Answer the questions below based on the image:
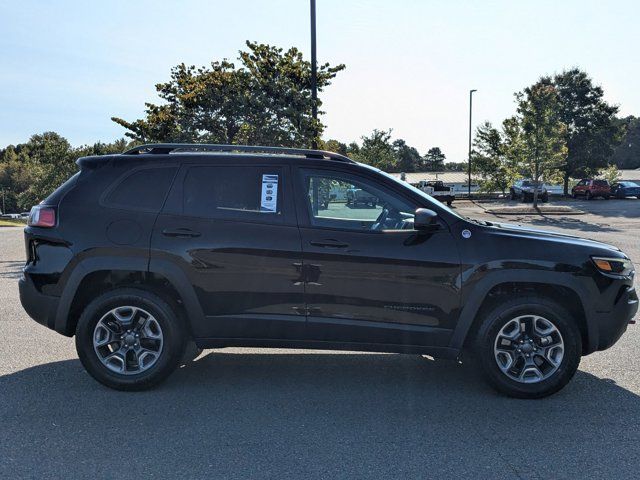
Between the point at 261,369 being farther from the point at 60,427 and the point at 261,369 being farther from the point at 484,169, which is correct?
the point at 484,169

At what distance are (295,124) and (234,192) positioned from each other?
10.3 metres

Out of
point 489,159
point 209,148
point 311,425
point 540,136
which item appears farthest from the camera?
point 489,159

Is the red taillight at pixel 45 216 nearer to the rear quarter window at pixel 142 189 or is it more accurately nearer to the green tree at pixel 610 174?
the rear quarter window at pixel 142 189

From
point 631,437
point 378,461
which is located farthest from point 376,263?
point 631,437

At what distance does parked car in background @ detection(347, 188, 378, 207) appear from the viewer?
14.4 feet

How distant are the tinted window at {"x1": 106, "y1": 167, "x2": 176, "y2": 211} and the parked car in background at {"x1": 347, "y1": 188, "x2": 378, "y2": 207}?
1.43 meters

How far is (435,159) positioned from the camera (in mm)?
115000

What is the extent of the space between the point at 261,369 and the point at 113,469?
75.0 inches

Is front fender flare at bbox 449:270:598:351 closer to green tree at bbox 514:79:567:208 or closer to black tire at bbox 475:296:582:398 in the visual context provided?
black tire at bbox 475:296:582:398

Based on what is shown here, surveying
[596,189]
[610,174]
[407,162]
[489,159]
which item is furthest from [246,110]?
[407,162]

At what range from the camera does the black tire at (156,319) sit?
4246mm

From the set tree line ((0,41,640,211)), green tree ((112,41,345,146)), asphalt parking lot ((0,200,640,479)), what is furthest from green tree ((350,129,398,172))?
asphalt parking lot ((0,200,640,479))

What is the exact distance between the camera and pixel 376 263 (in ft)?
13.5

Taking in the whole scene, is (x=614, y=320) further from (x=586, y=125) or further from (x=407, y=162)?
(x=407, y=162)
